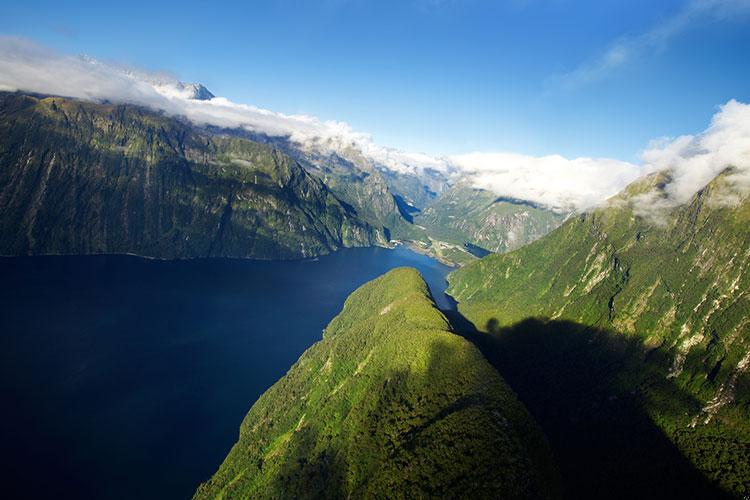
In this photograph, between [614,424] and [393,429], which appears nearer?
[393,429]

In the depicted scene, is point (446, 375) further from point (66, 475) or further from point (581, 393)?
point (66, 475)

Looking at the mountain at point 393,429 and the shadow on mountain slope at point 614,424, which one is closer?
the mountain at point 393,429

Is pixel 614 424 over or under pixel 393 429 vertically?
under

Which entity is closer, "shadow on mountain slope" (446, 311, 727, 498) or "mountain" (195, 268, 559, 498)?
"mountain" (195, 268, 559, 498)

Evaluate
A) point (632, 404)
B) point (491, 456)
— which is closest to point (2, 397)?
point (491, 456)
